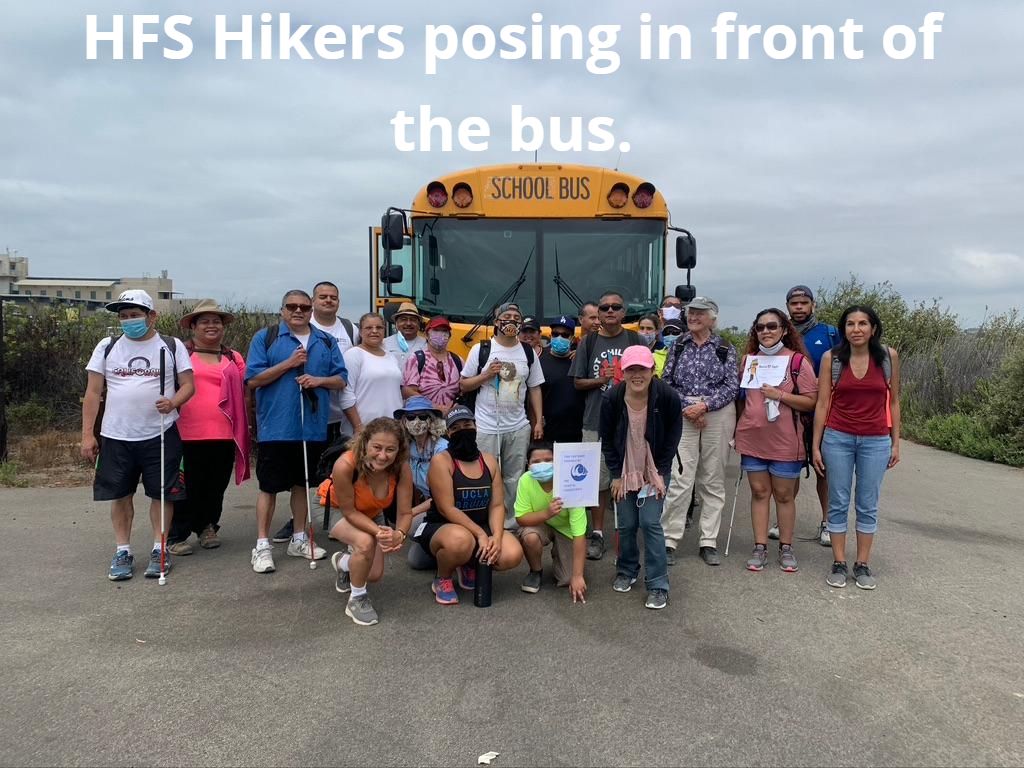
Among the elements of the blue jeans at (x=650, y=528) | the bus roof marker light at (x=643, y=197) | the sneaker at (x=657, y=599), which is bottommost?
the sneaker at (x=657, y=599)

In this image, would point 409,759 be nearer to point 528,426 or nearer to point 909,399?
point 528,426

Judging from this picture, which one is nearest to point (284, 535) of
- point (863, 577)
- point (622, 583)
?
point (622, 583)

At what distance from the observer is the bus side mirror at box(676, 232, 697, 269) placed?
7.78 meters

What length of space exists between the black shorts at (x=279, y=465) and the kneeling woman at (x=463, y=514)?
122 cm

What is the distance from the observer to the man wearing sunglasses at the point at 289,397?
17.1 feet

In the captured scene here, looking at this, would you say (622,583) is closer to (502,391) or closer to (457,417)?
(457,417)

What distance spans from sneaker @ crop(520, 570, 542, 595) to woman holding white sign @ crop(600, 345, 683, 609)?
2.18 ft

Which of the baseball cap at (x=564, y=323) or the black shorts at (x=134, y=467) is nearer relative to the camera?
the black shorts at (x=134, y=467)

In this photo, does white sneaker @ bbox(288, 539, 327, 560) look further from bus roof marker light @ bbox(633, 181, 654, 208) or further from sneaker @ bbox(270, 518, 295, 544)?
bus roof marker light @ bbox(633, 181, 654, 208)

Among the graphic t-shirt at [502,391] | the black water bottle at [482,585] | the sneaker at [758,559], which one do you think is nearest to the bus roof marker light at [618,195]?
the graphic t-shirt at [502,391]

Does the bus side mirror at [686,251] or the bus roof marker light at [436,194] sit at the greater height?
the bus roof marker light at [436,194]

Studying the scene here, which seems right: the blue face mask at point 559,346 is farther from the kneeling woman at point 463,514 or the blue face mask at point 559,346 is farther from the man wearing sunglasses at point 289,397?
the man wearing sunglasses at point 289,397

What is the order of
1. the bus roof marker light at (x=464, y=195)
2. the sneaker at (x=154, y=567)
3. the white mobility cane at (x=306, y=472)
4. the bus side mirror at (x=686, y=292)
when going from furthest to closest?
the bus side mirror at (x=686, y=292) < the bus roof marker light at (x=464, y=195) < the white mobility cane at (x=306, y=472) < the sneaker at (x=154, y=567)

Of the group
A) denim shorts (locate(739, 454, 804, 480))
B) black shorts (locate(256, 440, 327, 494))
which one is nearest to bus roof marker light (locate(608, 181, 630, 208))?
denim shorts (locate(739, 454, 804, 480))
